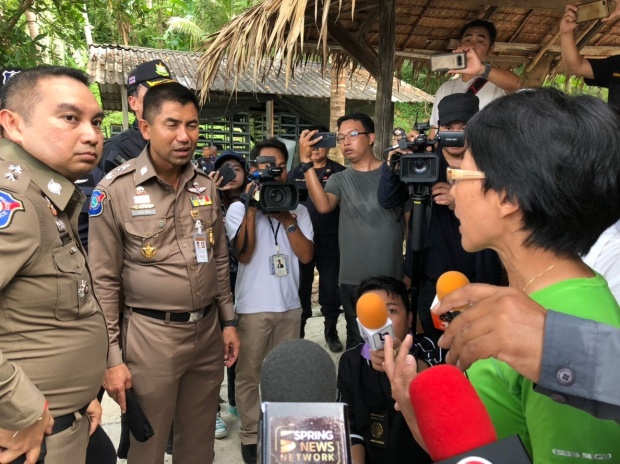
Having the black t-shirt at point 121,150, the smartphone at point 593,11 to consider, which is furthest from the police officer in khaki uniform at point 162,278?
the smartphone at point 593,11

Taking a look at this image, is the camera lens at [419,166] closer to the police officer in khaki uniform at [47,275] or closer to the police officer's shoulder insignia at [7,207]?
the police officer in khaki uniform at [47,275]

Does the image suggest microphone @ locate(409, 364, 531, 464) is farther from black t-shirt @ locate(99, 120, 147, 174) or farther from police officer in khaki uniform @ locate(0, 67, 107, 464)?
black t-shirt @ locate(99, 120, 147, 174)

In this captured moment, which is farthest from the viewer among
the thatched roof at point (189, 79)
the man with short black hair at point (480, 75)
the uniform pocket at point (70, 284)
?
the thatched roof at point (189, 79)

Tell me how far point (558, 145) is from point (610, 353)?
40cm

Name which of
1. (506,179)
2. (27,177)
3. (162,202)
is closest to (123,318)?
(162,202)

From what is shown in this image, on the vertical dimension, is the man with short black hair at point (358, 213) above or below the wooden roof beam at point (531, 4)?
below

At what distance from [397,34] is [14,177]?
4795mm

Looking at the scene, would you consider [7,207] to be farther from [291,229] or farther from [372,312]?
[291,229]

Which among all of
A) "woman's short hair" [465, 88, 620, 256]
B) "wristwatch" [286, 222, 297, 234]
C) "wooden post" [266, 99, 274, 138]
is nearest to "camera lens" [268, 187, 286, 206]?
"wristwatch" [286, 222, 297, 234]

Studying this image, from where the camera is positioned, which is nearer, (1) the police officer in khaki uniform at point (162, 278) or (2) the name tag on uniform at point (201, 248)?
(1) the police officer in khaki uniform at point (162, 278)

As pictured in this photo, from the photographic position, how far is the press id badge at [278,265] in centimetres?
310

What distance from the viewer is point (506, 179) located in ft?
3.20

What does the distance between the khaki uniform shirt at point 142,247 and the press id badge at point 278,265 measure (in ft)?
Result: 2.46

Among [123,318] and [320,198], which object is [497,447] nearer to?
[123,318]
